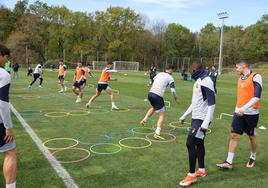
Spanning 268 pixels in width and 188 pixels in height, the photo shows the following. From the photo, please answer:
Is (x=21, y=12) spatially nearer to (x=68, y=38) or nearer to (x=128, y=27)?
(x=68, y=38)

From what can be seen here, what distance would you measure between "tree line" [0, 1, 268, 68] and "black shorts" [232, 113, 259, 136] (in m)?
77.9

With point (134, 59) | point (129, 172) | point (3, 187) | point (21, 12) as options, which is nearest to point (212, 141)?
point (129, 172)

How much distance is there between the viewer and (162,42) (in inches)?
3625

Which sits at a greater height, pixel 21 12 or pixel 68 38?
pixel 21 12

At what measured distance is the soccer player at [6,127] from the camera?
169 inches

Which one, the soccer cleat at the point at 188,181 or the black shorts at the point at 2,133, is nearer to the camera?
the black shorts at the point at 2,133

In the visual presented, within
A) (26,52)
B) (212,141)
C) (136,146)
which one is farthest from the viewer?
(26,52)

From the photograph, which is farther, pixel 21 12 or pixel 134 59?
pixel 21 12

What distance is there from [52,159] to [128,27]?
272 feet

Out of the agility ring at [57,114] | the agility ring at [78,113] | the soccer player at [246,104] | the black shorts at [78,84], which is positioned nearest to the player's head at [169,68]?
the soccer player at [246,104]

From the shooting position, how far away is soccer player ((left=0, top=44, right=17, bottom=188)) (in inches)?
169

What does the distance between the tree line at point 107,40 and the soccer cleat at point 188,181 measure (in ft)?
259

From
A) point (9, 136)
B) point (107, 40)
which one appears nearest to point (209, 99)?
point (9, 136)

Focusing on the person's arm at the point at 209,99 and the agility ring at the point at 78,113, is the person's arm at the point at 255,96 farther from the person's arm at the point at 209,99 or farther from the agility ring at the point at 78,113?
the agility ring at the point at 78,113
